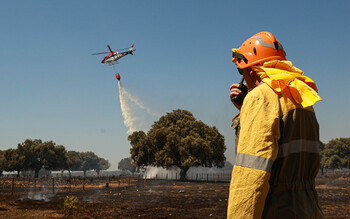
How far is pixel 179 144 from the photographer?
50500 millimetres

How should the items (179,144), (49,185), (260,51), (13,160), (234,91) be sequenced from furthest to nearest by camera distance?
(13,160) → (179,144) → (49,185) → (234,91) → (260,51)

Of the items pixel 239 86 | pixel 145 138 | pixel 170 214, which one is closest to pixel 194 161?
pixel 145 138

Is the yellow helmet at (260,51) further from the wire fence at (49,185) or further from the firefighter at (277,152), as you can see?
the wire fence at (49,185)

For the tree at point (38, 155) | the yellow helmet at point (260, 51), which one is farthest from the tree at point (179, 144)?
the yellow helmet at point (260, 51)

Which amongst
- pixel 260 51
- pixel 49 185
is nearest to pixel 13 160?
pixel 49 185

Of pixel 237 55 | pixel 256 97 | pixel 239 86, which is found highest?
pixel 237 55

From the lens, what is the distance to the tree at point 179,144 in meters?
49.3

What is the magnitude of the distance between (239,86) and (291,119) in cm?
88

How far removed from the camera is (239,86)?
2.73 meters

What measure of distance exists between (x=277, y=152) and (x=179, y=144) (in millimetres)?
49046

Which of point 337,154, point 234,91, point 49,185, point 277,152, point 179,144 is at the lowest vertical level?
point 49,185

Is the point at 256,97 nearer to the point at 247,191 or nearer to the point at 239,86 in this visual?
the point at 247,191

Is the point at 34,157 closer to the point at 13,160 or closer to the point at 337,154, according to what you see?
the point at 13,160

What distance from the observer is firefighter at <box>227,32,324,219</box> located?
5.71 ft
